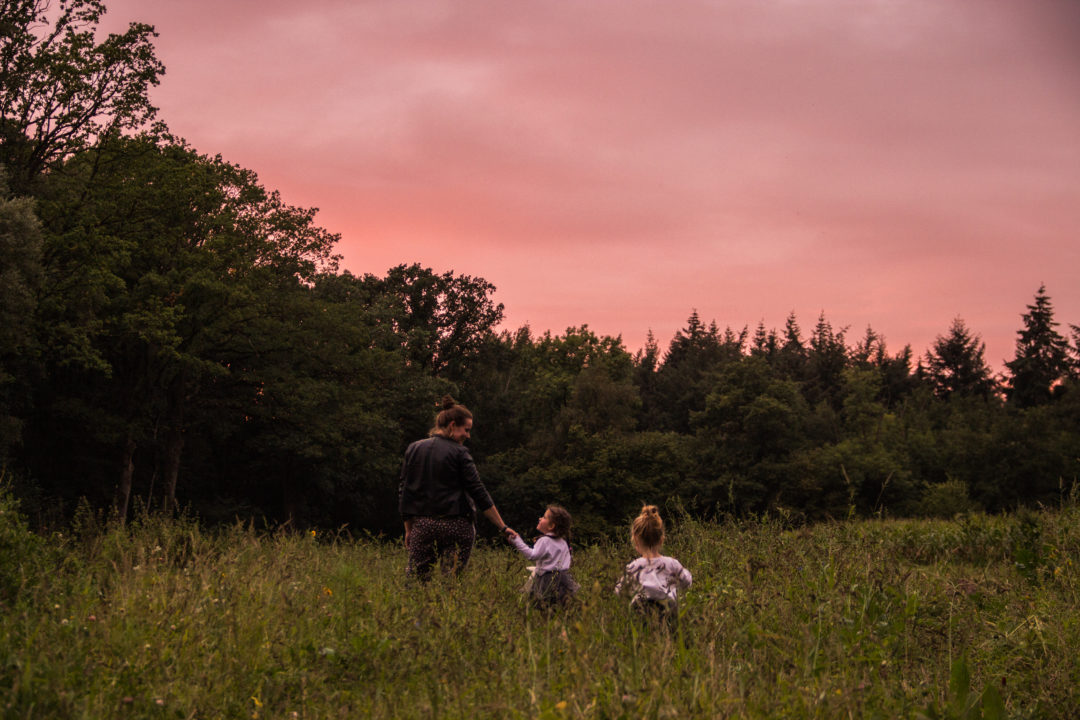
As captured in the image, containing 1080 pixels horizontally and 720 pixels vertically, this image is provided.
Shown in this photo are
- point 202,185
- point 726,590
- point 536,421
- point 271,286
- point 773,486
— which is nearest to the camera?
point 726,590

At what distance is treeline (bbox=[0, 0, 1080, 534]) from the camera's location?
21375 millimetres

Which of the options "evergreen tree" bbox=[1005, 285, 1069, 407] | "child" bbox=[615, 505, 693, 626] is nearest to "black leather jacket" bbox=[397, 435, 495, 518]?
"child" bbox=[615, 505, 693, 626]

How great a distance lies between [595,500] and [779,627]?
40574 millimetres

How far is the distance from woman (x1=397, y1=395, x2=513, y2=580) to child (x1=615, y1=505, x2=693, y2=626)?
128 cm

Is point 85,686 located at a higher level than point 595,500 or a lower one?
higher

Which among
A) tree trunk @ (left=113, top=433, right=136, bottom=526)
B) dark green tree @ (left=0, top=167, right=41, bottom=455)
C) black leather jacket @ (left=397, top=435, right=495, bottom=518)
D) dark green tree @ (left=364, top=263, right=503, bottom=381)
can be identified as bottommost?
tree trunk @ (left=113, top=433, right=136, bottom=526)

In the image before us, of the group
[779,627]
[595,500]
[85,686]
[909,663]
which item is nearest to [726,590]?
[779,627]

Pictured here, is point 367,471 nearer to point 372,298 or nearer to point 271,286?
point 271,286

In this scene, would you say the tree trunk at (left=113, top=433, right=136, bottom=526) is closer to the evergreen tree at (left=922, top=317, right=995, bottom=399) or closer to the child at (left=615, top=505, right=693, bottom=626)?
the child at (left=615, top=505, right=693, bottom=626)

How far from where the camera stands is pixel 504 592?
5.17 m

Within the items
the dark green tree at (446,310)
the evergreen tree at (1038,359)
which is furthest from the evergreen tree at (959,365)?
the dark green tree at (446,310)

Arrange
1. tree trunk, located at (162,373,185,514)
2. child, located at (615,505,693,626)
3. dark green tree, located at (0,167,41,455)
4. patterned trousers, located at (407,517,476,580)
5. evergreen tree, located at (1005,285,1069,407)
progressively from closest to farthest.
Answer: child, located at (615,505,693,626) < patterned trousers, located at (407,517,476,580) < dark green tree, located at (0,167,41,455) < tree trunk, located at (162,373,185,514) < evergreen tree, located at (1005,285,1069,407)

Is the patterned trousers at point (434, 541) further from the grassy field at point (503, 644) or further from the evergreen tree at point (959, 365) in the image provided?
the evergreen tree at point (959, 365)

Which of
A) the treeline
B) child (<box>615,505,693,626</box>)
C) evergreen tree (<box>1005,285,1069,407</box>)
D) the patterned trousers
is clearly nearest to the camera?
child (<box>615,505,693,626</box>)
